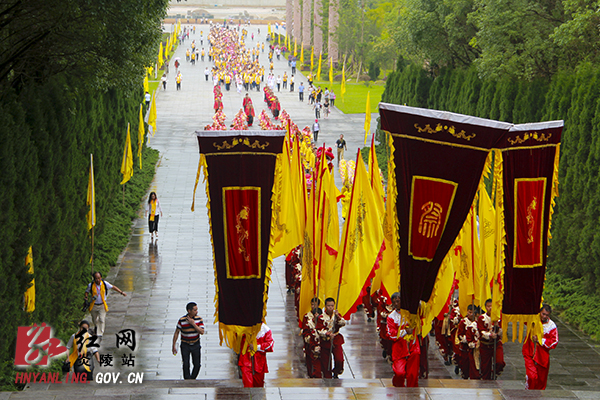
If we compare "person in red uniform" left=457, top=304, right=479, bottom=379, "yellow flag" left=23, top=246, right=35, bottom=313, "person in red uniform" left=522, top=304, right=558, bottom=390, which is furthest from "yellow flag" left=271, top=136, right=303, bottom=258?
"person in red uniform" left=522, top=304, right=558, bottom=390

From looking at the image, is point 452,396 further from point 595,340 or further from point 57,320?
point 57,320

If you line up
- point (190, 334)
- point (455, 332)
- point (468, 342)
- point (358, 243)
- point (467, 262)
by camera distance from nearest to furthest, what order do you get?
point (190, 334) < point (468, 342) < point (455, 332) < point (467, 262) < point (358, 243)

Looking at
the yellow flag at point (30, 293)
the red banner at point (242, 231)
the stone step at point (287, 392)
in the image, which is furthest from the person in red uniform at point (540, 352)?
the yellow flag at point (30, 293)

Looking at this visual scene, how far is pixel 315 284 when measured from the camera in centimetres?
1338

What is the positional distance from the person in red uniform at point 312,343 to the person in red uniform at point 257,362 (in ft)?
3.31

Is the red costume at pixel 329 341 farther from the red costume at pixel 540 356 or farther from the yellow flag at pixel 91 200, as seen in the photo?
the yellow flag at pixel 91 200

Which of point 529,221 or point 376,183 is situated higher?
point 529,221

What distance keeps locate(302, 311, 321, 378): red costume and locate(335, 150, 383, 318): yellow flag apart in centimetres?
116

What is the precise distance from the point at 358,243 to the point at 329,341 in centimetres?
218

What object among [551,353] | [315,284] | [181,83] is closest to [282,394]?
[315,284]

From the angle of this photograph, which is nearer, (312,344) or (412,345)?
(412,345)

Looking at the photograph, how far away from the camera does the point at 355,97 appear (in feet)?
192

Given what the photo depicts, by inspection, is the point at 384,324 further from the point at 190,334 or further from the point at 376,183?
the point at 190,334

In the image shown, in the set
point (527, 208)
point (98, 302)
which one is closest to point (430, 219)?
point (527, 208)
